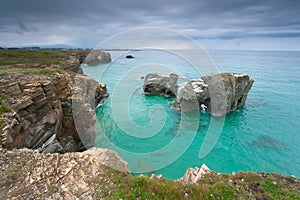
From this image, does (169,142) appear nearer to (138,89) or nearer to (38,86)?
(38,86)

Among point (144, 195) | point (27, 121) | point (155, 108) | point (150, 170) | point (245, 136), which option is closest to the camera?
point (144, 195)

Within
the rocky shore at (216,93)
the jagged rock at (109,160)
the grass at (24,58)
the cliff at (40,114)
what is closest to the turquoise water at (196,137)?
the rocky shore at (216,93)

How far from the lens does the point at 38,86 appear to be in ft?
49.9

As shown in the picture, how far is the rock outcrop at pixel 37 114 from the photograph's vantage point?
38.0 ft

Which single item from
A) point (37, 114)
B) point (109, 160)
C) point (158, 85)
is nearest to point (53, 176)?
point (109, 160)

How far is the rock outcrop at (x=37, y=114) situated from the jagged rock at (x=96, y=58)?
10280cm

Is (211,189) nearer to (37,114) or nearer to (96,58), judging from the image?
(37,114)

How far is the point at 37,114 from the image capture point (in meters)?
14.9

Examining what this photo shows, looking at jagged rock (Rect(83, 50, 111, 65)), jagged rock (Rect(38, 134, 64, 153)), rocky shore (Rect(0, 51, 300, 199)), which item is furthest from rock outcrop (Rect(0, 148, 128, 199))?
jagged rock (Rect(83, 50, 111, 65))

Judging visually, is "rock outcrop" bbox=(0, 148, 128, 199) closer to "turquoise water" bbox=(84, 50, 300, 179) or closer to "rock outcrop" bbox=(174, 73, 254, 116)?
"turquoise water" bbox=(84, 50, 300, 179)

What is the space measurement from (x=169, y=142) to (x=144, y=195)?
17663mm

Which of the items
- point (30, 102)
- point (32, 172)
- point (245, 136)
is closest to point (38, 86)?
point (30, 102)

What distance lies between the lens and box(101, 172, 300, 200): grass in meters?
7.18

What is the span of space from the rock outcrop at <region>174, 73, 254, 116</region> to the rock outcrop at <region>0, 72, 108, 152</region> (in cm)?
2043
